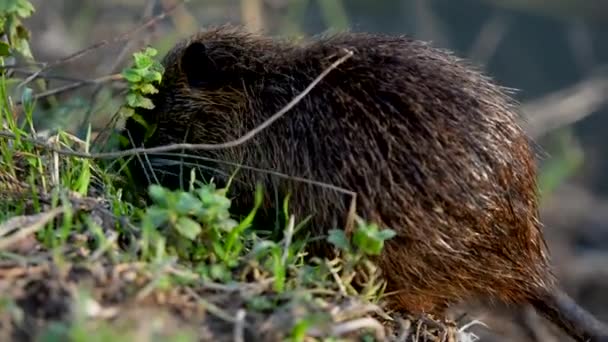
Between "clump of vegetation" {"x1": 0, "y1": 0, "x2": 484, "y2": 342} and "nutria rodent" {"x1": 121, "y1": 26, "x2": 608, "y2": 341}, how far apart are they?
18cm

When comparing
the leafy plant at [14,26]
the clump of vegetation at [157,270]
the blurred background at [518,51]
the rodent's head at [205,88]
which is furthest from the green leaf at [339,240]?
the blurred background at [518,51]

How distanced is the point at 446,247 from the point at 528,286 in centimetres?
52

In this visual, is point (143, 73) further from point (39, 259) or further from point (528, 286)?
point (528, 286)

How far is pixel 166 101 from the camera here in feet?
14.5

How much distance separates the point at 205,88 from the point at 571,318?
1750 millimetres

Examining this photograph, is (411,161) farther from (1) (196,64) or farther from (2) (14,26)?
(2) (14,26)

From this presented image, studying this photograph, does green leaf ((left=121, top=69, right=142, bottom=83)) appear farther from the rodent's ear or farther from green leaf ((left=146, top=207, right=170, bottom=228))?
green leaf ((left=146, top=207, right=170, bottom=228))

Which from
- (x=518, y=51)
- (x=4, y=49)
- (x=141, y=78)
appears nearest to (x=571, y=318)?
(x=141, y=78)

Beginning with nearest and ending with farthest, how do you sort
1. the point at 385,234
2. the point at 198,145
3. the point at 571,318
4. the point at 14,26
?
the point at 385,234, the point at 198,145, the point at 14,26, the point at 571,318

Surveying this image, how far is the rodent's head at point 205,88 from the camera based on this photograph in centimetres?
424

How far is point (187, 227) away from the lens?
307 cm

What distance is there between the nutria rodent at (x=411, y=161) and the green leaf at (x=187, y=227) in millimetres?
717

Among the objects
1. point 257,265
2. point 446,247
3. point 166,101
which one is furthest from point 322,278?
point 166,101

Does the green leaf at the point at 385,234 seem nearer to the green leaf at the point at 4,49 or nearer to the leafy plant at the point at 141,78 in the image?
the leafy plant at the point at 141,78
